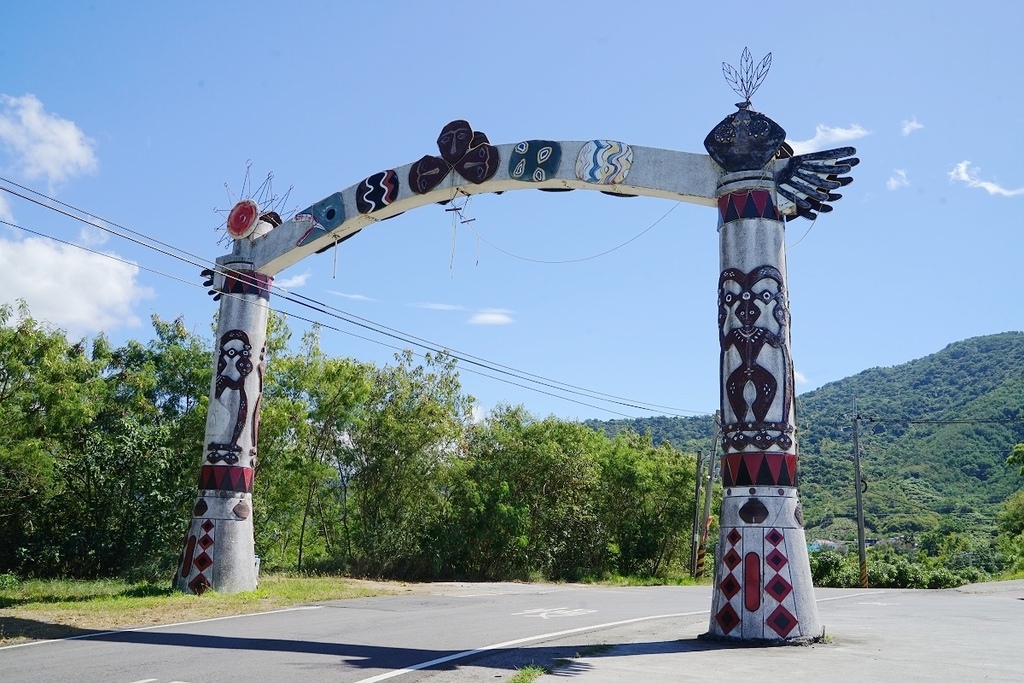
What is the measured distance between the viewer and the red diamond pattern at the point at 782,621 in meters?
10.6

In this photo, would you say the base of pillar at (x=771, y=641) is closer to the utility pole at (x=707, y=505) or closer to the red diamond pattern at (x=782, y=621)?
the red diamond pattern at (x=782, y=621)

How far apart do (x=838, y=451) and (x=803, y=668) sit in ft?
200

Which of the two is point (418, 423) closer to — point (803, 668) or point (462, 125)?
point (462, 125)

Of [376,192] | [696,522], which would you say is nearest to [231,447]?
[376,192]

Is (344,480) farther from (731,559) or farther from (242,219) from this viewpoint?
(731,559)

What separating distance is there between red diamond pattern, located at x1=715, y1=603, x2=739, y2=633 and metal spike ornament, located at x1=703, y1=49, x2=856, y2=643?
13mm

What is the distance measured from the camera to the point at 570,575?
30.2m

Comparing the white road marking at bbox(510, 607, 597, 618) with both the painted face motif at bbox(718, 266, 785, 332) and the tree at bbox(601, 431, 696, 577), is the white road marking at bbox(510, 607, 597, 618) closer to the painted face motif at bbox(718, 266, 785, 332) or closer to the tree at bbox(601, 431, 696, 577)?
the painted face motif at bbox(718, 266, 785, 332)

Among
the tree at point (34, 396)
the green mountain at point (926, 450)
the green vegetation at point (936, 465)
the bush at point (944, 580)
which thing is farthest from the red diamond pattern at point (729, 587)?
the green mountain at point (926, 450)

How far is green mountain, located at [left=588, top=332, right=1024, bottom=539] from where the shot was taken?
2087 inches

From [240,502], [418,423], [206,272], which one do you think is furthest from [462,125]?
[418,423]

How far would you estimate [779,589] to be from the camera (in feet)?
35.4

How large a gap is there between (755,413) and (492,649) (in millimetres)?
4720

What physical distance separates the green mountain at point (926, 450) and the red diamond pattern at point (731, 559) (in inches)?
1309
